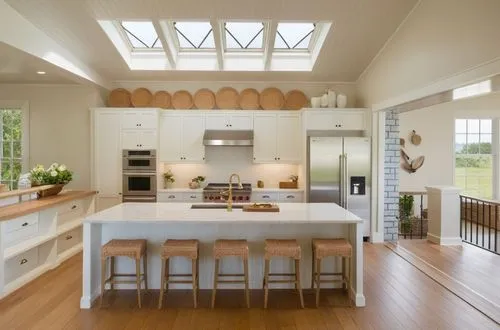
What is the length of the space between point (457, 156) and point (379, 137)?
3419 mm

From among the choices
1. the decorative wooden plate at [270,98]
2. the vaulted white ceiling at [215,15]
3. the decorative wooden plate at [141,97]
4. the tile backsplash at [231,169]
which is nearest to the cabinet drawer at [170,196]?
the tile backsplash at [231,169]

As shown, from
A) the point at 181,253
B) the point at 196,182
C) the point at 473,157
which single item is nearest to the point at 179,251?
the point at 181,253

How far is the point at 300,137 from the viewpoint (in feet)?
20.5

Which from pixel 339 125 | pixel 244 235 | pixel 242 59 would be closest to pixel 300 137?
pixel 339 125

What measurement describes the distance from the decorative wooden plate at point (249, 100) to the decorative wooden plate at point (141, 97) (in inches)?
66.6

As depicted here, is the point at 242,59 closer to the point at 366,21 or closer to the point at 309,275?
the point at 366,21

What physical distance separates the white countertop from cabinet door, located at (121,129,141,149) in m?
2.16

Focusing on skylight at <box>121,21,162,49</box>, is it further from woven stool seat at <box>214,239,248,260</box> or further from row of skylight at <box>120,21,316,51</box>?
woven stool seat at <box>214,239,248,260</box>

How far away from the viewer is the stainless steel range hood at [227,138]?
6030 mm

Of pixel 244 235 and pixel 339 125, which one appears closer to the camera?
pixel 244 235

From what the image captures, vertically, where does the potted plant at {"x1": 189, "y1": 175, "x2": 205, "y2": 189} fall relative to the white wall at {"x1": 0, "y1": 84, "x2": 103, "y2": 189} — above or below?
below

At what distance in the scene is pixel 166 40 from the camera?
520 cm

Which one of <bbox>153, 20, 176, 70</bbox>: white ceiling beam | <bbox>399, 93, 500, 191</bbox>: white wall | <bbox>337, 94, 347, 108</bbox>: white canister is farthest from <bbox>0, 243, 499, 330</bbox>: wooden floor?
<bbox>399, 93, 500, 191</bbox>: white wall

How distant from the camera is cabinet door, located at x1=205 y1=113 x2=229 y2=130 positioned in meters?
6.23
